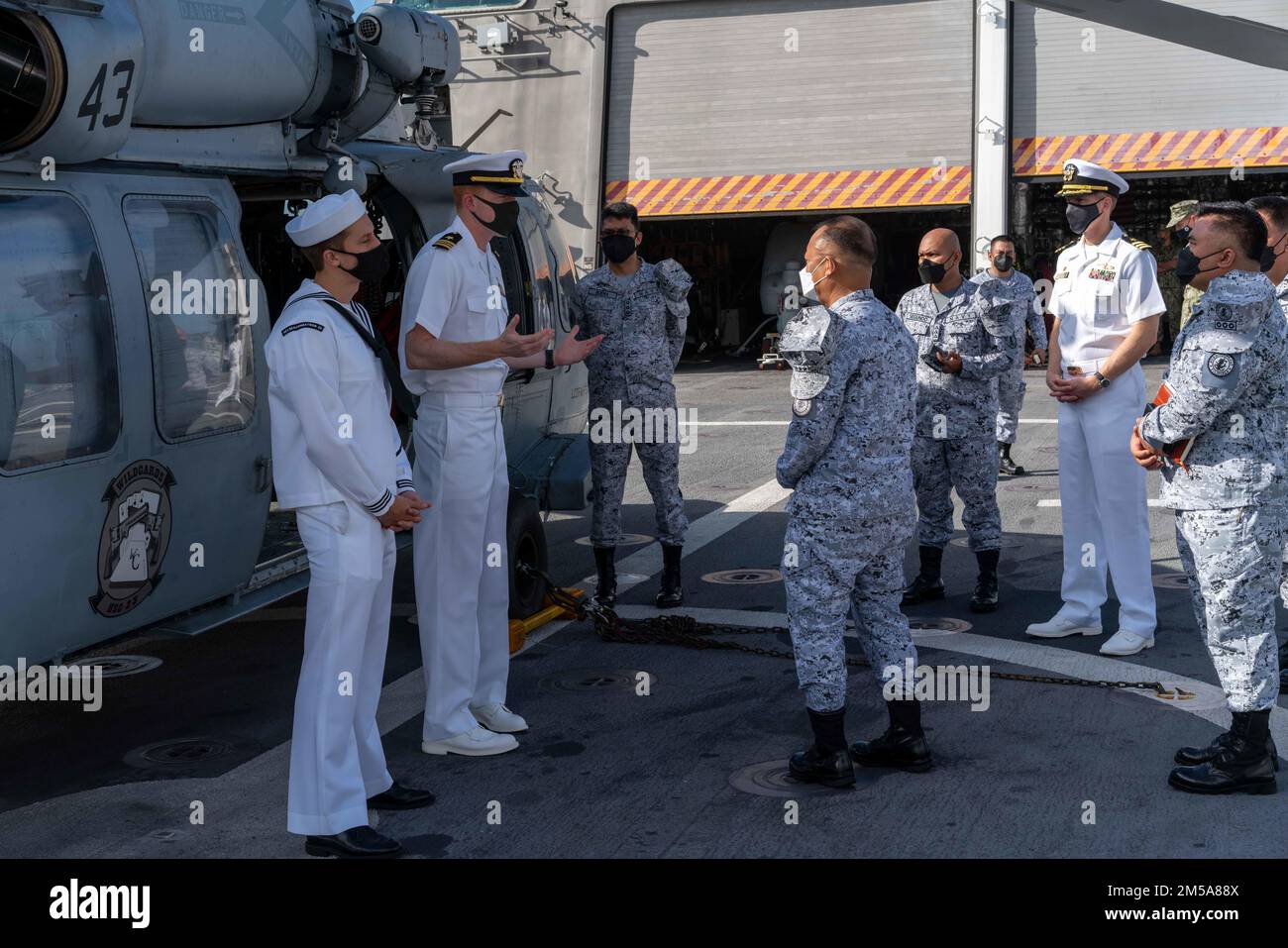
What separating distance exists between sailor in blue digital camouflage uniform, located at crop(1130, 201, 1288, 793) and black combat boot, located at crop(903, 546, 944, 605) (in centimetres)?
276

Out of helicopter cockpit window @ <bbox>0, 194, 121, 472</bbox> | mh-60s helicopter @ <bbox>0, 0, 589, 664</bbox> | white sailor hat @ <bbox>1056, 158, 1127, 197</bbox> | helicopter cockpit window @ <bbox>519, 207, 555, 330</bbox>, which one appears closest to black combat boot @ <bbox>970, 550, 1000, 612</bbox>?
white sailor hat @ <bbox>1056, 158, 1127, 197</bbox>

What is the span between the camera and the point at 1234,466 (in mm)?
4719

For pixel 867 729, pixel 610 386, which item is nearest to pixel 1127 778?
pixel 867 729

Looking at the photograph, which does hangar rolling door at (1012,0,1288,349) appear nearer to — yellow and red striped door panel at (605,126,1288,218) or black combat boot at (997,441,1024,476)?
yellow and red striped door panel at (605,126,1288,218)

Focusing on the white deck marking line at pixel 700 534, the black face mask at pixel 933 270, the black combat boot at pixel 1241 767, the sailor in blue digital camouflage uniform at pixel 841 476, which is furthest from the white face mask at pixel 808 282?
the white deck marking line at pixel 700 534

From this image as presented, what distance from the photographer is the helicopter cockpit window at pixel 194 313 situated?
5.21 meters

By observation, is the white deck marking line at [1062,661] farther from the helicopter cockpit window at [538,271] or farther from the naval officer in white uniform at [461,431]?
the naval officer in white uniform at [461,431]

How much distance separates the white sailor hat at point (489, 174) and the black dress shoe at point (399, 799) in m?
2.31

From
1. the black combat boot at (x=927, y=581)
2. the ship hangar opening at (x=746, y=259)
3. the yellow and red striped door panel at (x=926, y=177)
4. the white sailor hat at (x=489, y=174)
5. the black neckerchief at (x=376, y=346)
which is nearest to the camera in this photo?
the black neckerchief at (x=376, y=346)

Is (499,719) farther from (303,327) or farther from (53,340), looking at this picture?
(53,340)

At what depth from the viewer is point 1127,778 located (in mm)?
4988

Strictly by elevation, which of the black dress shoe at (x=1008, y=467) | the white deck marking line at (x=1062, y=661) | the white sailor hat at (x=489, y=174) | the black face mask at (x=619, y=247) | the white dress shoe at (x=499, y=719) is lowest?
the white dress shoe at (x=499, y=719)

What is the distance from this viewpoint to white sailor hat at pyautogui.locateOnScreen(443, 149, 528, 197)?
17.7 ft

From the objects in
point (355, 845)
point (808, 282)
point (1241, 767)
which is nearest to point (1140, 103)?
point (808, 282)
